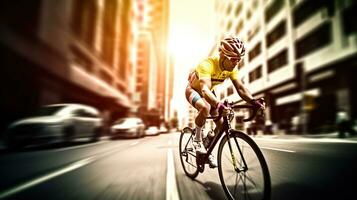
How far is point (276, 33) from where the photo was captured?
69.9 inches

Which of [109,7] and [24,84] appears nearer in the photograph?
[24,84]

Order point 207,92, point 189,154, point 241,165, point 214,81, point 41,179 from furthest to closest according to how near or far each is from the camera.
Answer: point 189,154 → point 41,179 → point 214,81 → point 207,92 → point 241,165

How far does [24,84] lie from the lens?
1.41 metres

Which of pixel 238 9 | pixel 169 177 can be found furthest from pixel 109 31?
pixel 169 177

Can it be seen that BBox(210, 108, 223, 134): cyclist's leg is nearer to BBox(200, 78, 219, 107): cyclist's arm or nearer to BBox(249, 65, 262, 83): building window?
BBox(200, 78, 219, 107): cyclist's arm

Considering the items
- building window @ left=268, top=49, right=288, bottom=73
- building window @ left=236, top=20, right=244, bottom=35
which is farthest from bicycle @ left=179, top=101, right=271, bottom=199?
building window @ left=236, top=20, right=244, bottom=35

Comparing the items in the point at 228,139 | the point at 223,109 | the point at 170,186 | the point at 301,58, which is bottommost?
the point at 170,186

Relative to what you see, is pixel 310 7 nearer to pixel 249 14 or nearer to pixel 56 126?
pixel 249 14

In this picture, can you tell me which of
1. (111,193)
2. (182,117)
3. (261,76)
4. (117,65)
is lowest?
(111,193)

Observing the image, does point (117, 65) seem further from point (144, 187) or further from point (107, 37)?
point (144, 187)

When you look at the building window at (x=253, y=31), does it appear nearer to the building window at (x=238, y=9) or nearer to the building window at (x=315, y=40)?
the building window at (x=238, y=9)

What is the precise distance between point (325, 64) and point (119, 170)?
2.98 metres

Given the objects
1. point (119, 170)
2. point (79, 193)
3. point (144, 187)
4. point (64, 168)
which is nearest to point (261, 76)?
point (144, 187)

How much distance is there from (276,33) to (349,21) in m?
0.42
